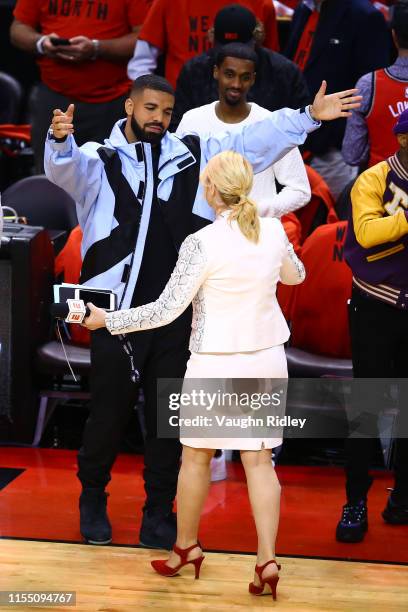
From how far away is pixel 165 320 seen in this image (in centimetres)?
435

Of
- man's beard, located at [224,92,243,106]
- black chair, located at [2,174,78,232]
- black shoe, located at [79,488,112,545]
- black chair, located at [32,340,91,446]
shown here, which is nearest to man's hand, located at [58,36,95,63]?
black chair, located at [2,174,78,232]

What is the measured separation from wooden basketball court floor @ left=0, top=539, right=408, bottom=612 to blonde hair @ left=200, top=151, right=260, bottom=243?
122 cm

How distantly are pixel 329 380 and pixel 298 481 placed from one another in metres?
0.54

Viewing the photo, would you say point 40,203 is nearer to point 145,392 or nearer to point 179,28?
point 179,28

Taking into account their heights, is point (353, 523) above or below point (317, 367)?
below

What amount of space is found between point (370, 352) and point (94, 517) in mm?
1242

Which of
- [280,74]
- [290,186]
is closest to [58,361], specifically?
[290,186]

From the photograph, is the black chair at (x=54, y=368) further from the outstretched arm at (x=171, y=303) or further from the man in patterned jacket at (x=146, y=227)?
the outstretched arm at (x=171, y=303)

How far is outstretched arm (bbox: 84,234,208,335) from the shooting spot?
4258mm

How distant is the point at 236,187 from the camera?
4.27m

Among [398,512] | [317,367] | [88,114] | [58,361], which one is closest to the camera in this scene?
[398,512]

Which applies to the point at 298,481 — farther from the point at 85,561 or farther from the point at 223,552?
the point at 85,561

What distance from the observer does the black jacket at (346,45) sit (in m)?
7.00

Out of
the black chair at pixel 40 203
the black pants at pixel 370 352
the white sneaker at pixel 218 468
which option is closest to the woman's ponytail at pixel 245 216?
the black pants at pixel 370 352
